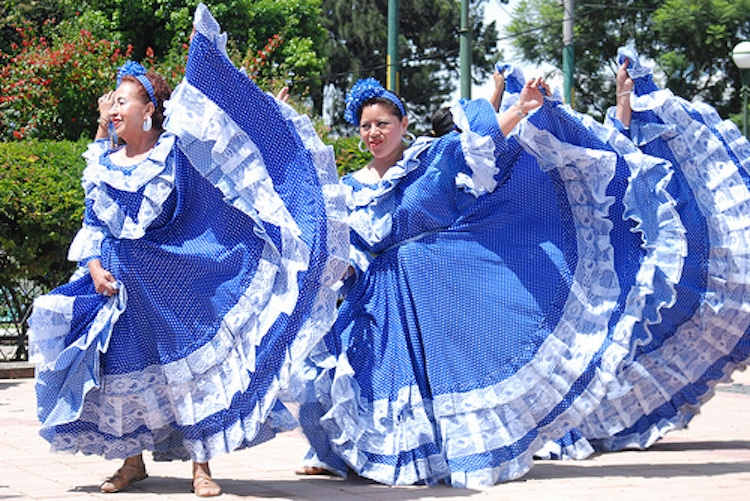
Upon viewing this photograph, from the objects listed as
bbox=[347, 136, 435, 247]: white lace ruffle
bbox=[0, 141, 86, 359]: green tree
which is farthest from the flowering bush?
bbox=[347, 136, 435, 247]: white lace ruffle

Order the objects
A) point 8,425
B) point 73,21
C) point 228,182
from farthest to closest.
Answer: point 73,21 < point 8,425 < point 228,182

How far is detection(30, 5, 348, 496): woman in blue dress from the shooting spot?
5.07 metres

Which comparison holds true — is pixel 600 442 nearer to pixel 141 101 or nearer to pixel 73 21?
pixel 141 101

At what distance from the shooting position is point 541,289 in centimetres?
584

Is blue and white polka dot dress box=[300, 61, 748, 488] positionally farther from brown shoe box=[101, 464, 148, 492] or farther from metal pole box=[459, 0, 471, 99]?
metal pole box=[459, 0, 471, 99]

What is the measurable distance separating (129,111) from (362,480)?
6.35ft

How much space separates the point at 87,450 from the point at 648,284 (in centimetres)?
265

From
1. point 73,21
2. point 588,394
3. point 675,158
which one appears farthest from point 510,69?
point 73,21

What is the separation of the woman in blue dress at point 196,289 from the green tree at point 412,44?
31.3 m

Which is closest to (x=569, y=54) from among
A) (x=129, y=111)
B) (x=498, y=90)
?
(x=498, y=90)

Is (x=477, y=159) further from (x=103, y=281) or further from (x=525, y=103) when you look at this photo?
(x=103, y=281)

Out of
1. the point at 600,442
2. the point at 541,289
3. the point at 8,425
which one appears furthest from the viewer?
the point at 8,425

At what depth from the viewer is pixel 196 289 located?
5.19 metres

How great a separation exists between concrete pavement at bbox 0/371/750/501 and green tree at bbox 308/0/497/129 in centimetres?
2995
